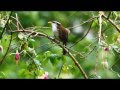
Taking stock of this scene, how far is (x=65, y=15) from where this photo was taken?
20.2 feet

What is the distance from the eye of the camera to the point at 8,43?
2.67 metres
